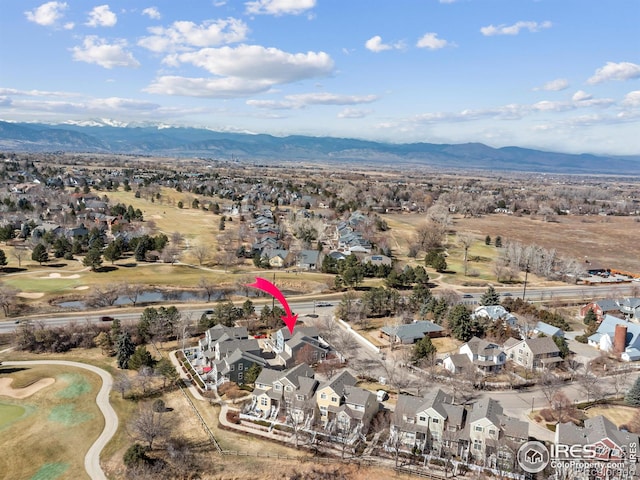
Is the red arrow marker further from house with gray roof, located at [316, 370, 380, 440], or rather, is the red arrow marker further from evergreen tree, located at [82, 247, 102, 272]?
evergreen tree, located at [82, 247, 102, 272]

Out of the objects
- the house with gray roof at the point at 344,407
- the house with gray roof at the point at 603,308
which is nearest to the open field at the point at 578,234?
the house with gray roof at the point at 603,308

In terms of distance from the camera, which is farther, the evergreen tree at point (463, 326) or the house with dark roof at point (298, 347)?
the evergreen tree at point (463, 326)

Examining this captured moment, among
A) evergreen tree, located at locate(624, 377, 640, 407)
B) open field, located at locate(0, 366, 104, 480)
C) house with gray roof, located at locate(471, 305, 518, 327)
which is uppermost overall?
house with gray roof, located at locate(471, 305, 518, 327)

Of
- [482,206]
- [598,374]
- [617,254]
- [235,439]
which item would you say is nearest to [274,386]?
[235,439]

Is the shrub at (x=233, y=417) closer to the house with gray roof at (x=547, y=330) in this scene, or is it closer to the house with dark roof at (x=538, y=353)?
the house with dark roof at (x=538, y=353)

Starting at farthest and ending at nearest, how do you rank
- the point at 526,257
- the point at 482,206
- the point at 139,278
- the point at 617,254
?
the point at 482,206 < the point at 617,254 < the point at 526,257 < the point at 139,278

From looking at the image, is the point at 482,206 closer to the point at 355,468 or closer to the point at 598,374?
the point at 598,374

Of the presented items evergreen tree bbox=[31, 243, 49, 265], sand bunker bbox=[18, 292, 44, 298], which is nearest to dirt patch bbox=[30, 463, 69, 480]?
sand bunker bbox=[18, 292, 44, 298]
